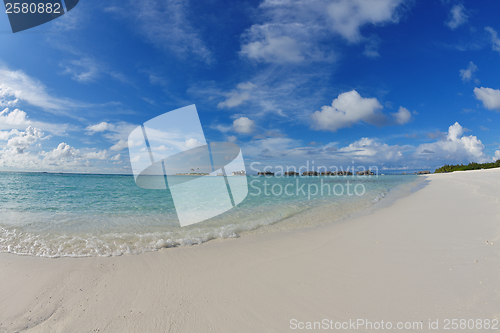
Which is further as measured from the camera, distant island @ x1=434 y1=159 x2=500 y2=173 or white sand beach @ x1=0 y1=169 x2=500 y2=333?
distant island @ x1=434 y1=159 x2=500 y2=173

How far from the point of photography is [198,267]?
13.4ft

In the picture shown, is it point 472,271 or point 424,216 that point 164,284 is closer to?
point 472,271

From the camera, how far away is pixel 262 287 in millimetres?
3246

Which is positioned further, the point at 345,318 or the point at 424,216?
the point at 424,216

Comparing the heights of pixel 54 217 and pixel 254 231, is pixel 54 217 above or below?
above

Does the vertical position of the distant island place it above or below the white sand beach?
above

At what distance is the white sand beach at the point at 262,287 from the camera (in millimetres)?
2533

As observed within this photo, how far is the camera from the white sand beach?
8.31ft

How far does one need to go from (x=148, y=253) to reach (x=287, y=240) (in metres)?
3.70

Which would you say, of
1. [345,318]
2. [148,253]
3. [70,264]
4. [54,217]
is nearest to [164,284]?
[148,253]

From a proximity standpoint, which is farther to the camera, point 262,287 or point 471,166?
point 471,166

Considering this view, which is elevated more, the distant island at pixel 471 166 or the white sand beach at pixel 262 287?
the distant island at pixel 471 166

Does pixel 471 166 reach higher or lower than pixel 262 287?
higher

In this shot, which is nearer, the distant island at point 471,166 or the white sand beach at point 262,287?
the white sand beach at point 262,287
